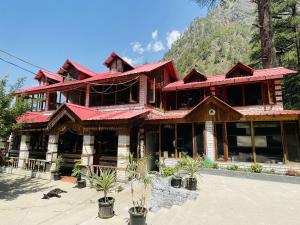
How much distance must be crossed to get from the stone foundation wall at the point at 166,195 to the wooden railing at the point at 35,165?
1063 centimetres

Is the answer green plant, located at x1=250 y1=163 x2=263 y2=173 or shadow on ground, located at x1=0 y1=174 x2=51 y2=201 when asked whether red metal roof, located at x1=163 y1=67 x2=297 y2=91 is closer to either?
green plant, located at x1=250 y1=163 x2=263 y2=173

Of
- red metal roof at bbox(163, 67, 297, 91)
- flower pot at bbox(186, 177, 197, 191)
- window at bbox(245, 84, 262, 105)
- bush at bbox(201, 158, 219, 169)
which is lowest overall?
flower pot at bbox(186, 177, 197, 191)

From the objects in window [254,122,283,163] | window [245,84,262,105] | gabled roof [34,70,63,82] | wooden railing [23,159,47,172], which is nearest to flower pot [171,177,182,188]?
window [254,122,283,163]

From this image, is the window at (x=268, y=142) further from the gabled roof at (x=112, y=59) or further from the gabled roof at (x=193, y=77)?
the gabled roof at (x=112, y=59)

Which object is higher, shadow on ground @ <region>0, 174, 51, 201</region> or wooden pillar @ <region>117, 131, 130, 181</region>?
wooden pillar @ <region>117, 131, 130, 181</region>

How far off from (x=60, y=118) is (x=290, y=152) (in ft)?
52.0

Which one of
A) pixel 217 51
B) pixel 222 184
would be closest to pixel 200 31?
pixel 217 51

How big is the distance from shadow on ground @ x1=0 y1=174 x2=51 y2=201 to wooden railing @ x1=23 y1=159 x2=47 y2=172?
996 mm

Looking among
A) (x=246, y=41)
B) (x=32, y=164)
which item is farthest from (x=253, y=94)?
(x=246, y=41)

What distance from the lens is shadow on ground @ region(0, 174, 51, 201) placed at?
11.6 meters

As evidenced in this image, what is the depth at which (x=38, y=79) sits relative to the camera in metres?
24.3

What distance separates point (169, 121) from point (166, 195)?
7.24m

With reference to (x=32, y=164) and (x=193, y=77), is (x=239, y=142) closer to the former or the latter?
(x=193, y=77)

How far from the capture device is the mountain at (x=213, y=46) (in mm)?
90200
